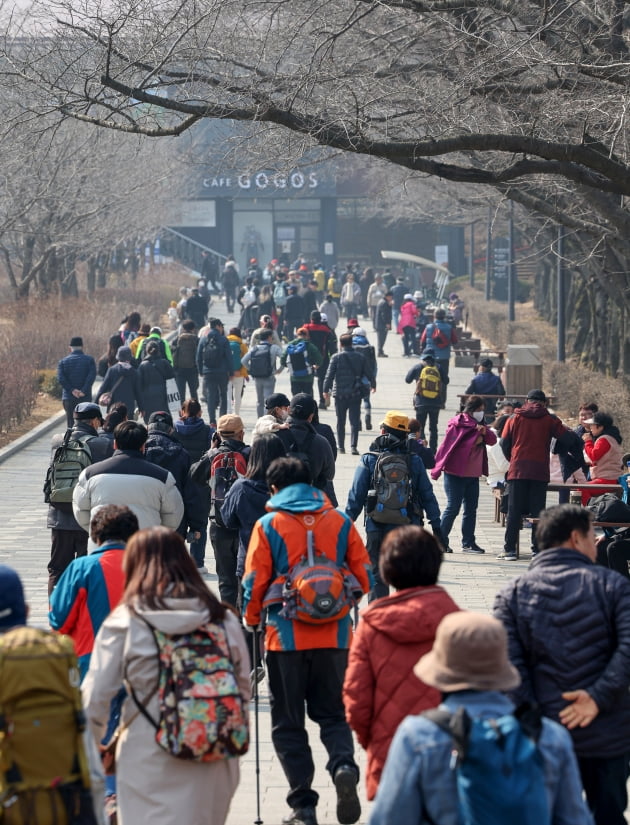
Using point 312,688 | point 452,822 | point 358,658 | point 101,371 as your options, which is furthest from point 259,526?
point 101,371

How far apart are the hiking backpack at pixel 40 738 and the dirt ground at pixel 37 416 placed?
17.1 meters

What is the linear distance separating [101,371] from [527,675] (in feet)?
50.1

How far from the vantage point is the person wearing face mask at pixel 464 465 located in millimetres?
13398

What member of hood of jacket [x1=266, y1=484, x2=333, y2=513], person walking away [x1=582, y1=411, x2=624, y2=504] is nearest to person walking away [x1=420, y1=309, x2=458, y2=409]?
person walking away [x1=582, y1=411, x2=624, y2=504]

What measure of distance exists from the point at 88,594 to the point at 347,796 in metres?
1.44

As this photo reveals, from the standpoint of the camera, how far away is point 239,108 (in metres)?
12.9

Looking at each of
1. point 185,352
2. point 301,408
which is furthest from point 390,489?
point 185,352

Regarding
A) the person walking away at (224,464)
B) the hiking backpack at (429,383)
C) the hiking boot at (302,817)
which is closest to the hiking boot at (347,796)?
the hiking boot at (302,817)

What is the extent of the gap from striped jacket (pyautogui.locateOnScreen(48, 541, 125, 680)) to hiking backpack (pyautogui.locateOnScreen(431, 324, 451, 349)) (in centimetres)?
1990

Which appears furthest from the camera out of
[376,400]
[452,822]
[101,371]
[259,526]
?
[376,400]

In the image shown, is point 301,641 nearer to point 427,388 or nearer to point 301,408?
point 301,408

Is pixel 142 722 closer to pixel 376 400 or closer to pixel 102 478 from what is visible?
pixel 102 478

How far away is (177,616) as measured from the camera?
482 cm

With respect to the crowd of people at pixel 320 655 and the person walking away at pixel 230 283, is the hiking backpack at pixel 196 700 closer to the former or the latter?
the crowd of people at pixel 320 655
